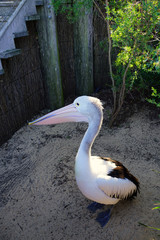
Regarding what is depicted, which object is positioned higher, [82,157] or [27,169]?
[82,157]

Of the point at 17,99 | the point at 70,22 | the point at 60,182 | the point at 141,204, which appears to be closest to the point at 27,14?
the point at 70,22

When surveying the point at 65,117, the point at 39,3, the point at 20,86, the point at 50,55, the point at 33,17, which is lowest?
the point at 20,86

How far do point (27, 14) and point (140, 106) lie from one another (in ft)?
8.96

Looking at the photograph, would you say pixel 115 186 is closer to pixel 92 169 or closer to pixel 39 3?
pixel 92 169

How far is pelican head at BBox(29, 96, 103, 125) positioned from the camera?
226cm

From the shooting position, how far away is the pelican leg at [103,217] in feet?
8.23

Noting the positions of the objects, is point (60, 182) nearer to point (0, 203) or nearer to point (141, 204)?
point (0, 203)

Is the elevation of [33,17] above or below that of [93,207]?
above

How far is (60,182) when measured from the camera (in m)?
3.02

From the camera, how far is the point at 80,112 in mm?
2352

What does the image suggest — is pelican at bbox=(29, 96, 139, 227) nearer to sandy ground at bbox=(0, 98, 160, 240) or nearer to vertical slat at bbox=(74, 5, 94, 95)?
sandy ground at bbox=(0, 98, 160, 240)

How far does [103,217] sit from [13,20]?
117 inches

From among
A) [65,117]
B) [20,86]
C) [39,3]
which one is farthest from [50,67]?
[65,117]

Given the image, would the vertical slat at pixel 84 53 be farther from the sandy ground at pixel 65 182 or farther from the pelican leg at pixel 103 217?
the pelican leg at pixel 103 217
